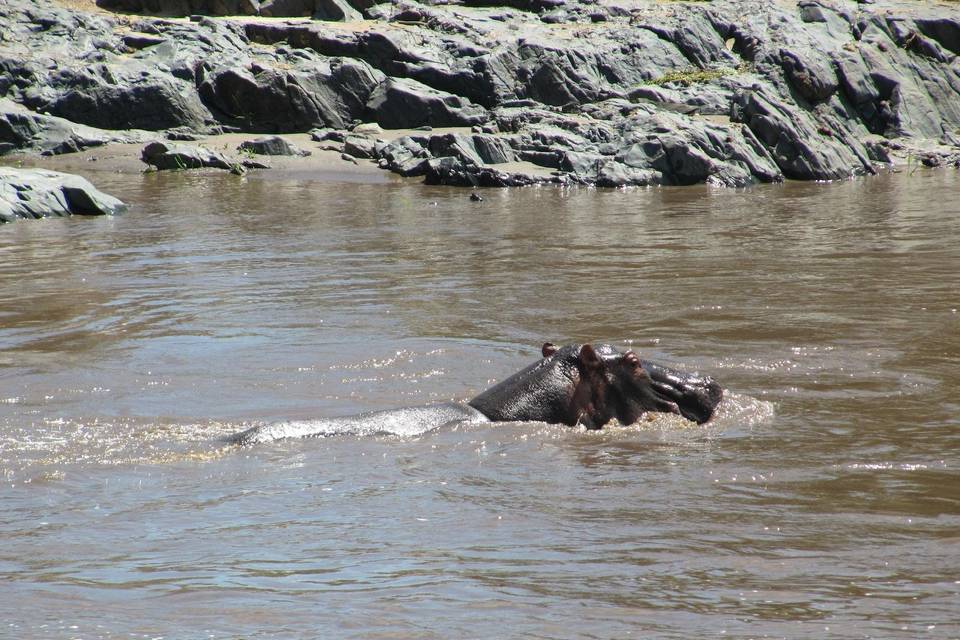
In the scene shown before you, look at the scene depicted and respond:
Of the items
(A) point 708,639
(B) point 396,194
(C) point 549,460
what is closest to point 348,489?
(C) point 549,460

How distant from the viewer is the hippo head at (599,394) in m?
6.23

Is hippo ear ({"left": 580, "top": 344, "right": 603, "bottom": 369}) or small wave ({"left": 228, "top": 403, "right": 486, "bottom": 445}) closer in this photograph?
small wave ({"left": 228, "top": 403, "right": 486, "bottom": 445})

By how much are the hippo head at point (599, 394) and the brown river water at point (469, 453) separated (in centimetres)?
13

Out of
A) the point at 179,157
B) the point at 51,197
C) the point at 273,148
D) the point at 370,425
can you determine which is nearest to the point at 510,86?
the point at 273,148

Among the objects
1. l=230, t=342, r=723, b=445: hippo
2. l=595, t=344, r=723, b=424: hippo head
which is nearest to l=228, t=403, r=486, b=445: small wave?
l=230, t=342, r=723, b=445: hippo

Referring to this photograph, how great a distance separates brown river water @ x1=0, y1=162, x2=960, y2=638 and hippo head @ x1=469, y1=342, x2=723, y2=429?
126 millimetres

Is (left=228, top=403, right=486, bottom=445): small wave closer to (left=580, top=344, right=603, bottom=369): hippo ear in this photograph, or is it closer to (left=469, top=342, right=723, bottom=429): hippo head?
(left=469, top=342, right=723, bottom=429): hippo head

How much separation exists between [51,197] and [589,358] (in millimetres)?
13420

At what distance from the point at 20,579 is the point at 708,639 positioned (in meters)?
2.25

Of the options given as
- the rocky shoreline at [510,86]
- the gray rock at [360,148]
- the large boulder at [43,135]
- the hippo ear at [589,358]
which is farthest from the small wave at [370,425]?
the large boulder at [43,135]

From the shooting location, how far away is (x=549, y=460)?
555cm

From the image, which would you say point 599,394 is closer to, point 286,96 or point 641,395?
point 641,395

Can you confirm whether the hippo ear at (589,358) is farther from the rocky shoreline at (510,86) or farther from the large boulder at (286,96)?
the large boulder at (286,96)

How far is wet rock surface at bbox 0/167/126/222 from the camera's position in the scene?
17.2 meters
